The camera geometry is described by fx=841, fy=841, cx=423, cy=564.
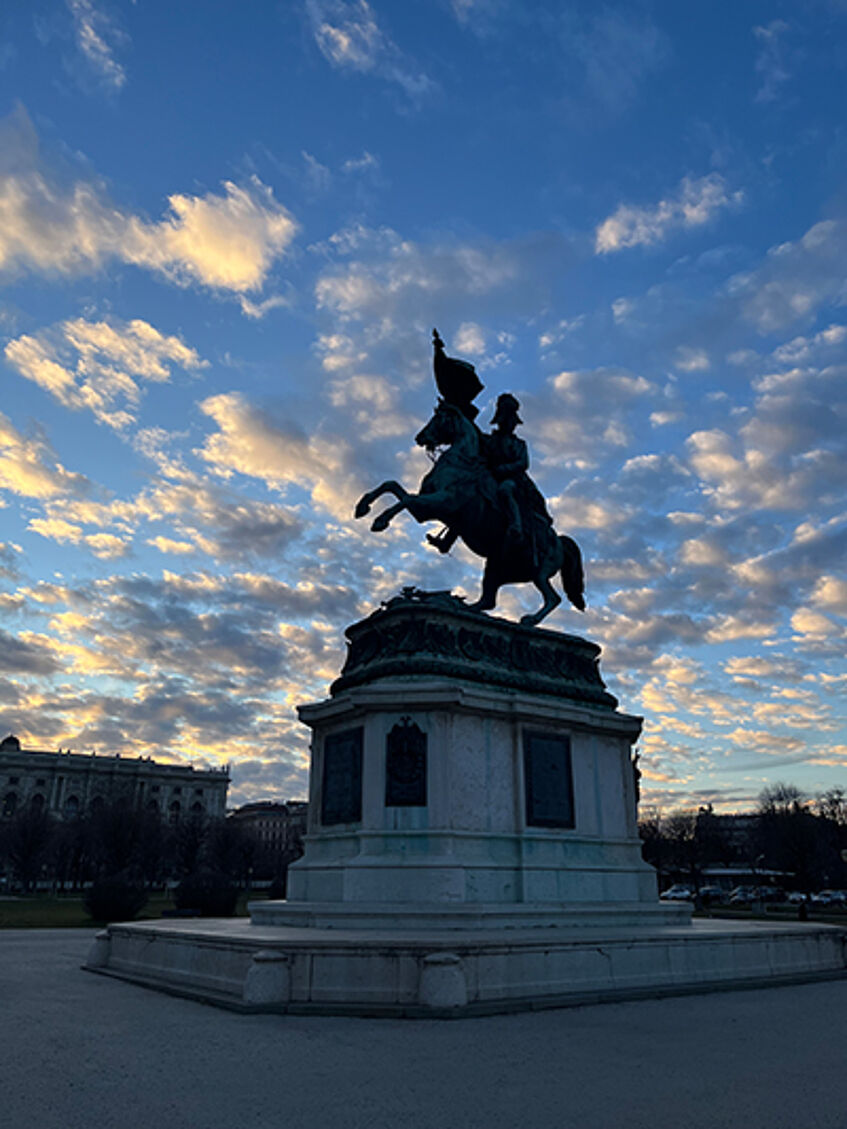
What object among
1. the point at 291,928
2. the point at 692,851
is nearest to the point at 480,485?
the point at 291,928

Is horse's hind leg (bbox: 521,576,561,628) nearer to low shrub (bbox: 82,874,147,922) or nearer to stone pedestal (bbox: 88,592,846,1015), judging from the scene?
stone pedestal (bbox: 88,592,846,1015)

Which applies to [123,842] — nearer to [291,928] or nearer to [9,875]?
[9,875]

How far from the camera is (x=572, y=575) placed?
19.8 meters

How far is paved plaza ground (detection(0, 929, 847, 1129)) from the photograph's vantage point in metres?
5.71

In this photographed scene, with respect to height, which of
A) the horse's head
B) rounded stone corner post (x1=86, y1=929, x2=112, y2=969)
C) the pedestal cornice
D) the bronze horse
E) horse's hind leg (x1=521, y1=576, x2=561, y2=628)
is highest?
the horse's head

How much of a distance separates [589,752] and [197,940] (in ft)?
26.5

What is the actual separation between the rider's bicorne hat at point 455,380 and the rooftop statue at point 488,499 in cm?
2

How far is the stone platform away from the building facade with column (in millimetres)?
139020

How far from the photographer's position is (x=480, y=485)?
1733 cm

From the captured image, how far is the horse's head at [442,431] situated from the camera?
1817 centimetres

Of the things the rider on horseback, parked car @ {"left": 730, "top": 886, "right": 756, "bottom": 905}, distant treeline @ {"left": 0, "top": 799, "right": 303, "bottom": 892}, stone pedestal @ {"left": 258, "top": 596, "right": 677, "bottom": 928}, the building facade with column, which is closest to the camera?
stone pedestal @ {"left": 258, "top": 596, "right": 677, "bottom": 928}

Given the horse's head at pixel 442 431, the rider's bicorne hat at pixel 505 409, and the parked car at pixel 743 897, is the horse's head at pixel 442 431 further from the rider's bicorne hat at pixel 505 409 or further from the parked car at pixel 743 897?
the parked car at pixel 743 897

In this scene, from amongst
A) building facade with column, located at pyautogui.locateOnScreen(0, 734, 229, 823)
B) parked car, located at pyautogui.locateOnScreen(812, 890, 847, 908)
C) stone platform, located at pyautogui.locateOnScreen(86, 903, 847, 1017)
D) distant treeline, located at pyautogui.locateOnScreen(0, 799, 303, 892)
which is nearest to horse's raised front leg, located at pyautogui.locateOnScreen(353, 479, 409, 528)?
stone platform, located at pyautogui.locateOnScreen(86, 903, 847, 1017)

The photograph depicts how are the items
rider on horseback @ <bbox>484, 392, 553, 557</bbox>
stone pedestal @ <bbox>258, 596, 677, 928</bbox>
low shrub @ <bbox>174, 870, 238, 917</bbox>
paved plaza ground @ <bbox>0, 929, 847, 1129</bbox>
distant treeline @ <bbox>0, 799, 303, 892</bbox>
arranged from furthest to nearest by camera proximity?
distant treeline @ <bbox>0, 799, 303, 892</bbox>, low shrub @ <bbox>174, 870, 238, 917</bbox>, rider on horseback @ <bbox>484, 392, 553, 557</bbox>, stone pedestal @ <bbox>258, 596, 677, 928</bbox>, paved plaza ground @ <bbox>0, 929, 847, 1129</bbox>
